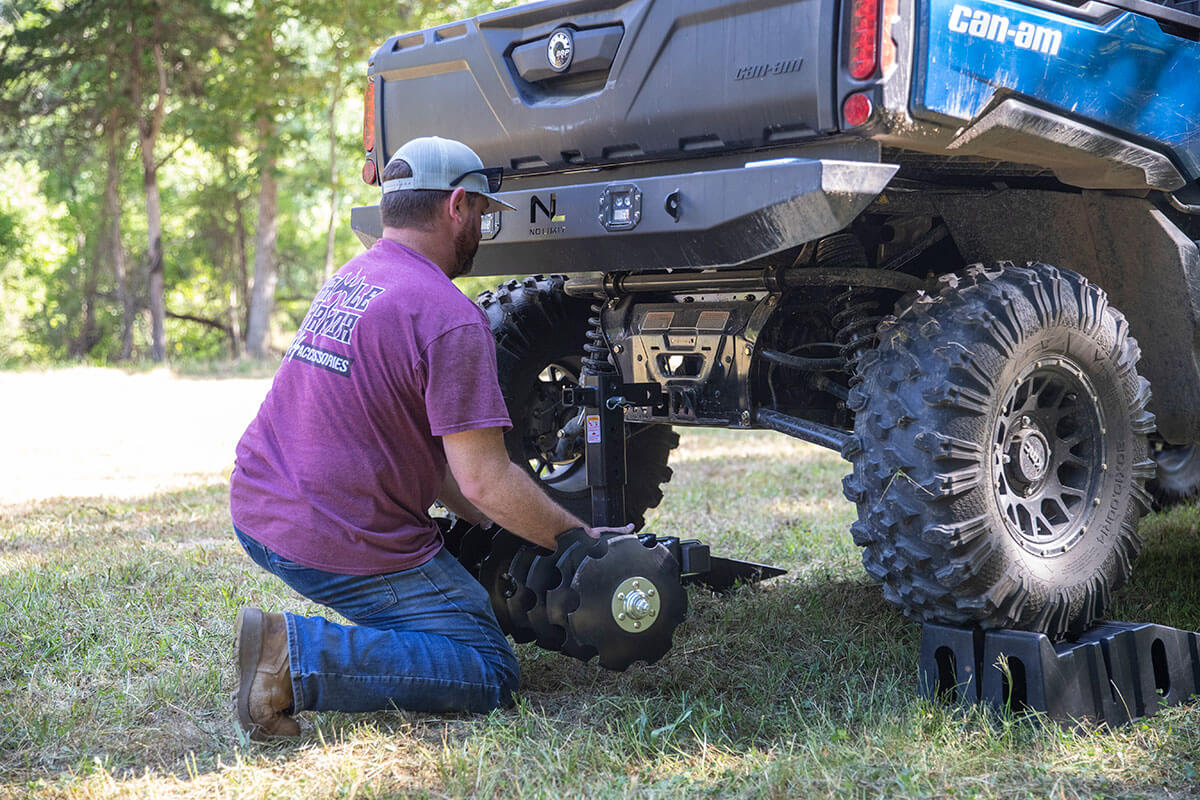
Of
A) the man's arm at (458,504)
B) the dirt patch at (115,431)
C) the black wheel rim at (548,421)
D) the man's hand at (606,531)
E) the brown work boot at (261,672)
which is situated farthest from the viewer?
the dirt patch at (115,431)

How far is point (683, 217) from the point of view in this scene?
10.3 ft

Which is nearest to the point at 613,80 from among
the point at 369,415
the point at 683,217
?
the point at 683,217

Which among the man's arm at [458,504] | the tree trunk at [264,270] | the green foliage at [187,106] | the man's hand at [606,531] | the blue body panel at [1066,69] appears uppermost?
the green foliage at [187,106]

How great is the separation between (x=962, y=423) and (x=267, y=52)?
54.7ft

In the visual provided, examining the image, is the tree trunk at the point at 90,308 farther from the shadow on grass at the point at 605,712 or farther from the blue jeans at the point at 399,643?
the blue jeans at the point at 399,643

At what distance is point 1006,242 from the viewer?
146 inches

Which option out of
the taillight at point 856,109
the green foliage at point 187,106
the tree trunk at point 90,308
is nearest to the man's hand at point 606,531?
the taillight at point 856,109

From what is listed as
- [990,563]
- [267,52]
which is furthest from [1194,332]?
[267,52]

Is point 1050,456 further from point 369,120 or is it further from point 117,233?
point 117,233

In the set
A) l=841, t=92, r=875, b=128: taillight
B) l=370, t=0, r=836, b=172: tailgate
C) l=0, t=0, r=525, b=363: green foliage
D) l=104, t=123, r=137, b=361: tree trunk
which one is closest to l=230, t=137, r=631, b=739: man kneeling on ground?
l=370, t=0, r=836, b=172: tailgate

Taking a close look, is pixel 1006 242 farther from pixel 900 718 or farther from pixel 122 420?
pixel 122 420

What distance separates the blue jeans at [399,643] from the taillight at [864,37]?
1.75 m

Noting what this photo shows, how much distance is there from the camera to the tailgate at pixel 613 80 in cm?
307

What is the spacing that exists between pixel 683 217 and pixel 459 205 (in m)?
0.64
